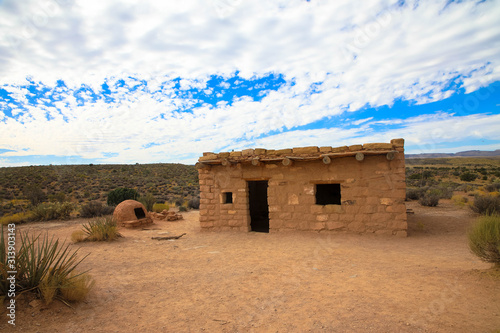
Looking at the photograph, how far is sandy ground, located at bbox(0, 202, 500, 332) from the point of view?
3.19 m

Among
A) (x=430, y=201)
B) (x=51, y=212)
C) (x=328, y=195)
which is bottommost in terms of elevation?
(x=430, y=201)

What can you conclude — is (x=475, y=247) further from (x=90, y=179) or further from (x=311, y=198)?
(x=90, y=179)

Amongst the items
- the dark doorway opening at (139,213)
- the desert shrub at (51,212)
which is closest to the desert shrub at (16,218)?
the desert shrub at (51,212)

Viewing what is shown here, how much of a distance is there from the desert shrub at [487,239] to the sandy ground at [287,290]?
0.21m

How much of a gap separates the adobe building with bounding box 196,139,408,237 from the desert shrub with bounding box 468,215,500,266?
3.21 m

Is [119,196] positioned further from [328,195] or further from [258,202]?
[328,195]

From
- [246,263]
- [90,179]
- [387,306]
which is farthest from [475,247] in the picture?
[90,179]

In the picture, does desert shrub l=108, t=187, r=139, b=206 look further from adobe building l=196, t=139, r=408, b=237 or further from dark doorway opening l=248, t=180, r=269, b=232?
adobe building l=196, t=139, r=408, b=237

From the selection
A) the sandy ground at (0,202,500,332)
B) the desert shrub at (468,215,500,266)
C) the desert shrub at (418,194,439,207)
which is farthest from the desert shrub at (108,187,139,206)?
the desert shrub at (468,215,500,266)

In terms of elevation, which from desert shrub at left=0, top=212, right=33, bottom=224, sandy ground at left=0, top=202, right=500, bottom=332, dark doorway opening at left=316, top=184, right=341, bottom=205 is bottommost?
sandy ground at left=0, top=202, right=500, bottom=332

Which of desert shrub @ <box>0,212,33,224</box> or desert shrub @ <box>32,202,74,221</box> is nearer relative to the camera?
desert shrub @ <box>0,212,33,224</box>

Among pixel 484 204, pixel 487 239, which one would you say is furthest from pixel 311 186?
pixel 484 204

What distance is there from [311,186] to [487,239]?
4.51 metres

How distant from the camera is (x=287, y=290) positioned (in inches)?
168
